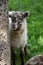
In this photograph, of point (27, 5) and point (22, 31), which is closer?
point (22, 31)

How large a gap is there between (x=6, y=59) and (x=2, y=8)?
0.80 metres

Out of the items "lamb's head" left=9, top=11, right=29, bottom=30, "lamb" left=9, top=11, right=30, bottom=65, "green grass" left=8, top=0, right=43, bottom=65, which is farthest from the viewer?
"green grass" left=8, top=0, right=43, bottom=65

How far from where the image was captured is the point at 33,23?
36.0 ft

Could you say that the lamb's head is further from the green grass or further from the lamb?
the green grass

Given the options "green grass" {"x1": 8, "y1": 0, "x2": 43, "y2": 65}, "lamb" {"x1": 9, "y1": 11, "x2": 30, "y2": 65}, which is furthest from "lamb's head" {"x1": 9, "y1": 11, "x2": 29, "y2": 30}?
"green grass" {"x1": 8, "y1": 0, "x2": 43, "y2": 65}

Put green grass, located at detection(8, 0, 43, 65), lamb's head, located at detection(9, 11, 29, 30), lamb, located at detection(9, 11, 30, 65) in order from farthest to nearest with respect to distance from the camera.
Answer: green grass, located at detection(8, 0, 43, 65) → lamb, located at detection(9, 11, 30, 65) → lamb's head, located at detection(9, 11, 29, 30)

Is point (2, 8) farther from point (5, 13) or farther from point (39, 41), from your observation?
point (39, 41)

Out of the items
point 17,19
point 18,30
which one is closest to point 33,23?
point 18,30

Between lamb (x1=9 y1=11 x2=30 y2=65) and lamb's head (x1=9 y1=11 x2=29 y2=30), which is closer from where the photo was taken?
lamb's head (x1=9 y1=11 x2=29 y2=30)

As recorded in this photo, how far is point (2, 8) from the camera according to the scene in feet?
15.1

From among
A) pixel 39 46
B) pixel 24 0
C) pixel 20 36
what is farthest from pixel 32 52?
pixel 24 0

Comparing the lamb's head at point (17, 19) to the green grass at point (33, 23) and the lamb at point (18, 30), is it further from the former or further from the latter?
the green grass at point (33, 23)

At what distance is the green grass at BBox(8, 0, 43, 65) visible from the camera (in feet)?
30.8

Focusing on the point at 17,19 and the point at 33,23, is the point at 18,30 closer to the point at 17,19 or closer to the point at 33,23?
the point at 17,19
